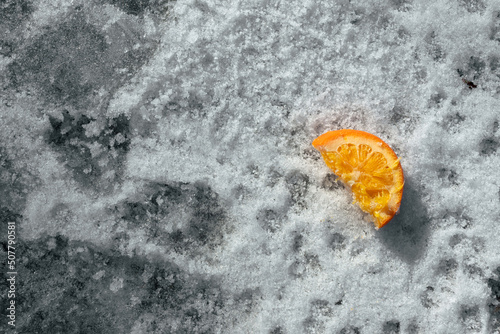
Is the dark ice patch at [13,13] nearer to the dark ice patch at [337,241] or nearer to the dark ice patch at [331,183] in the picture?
the dark ice patch at [331,183]

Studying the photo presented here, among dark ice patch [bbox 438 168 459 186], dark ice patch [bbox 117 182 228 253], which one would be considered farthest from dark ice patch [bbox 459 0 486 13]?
dark ice patch [bbox 117 182 228 253]

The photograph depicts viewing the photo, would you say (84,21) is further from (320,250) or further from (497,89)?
(497,89)

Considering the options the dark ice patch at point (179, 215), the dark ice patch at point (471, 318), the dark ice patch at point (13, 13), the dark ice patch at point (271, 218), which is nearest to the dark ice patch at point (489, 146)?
the dark ice patch at point (471, 318)

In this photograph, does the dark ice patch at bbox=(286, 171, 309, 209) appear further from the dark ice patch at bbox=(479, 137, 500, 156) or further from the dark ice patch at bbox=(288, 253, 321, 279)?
the dark ice patch at bbox=(479, 137, 500, 156)

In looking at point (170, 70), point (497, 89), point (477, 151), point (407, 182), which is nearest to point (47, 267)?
point (170, 70)

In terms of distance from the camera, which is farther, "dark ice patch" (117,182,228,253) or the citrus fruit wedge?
"dark ice patch" (117,182,228,253)

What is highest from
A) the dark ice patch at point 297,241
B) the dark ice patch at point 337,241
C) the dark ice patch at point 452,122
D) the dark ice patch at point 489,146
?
the dark ice patch at point 452,122
